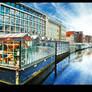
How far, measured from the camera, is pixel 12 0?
1906 mm

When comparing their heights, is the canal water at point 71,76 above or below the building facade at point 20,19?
below

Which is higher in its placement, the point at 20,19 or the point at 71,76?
the point at 20,19

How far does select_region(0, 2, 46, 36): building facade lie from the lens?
19.7 feet

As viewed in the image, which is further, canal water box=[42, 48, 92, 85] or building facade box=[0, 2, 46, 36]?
building facade box=[0, 2, 46, 36]

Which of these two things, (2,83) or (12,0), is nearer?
(12,0)

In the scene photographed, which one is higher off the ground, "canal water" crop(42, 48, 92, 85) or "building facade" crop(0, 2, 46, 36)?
"building facade" crop(0, 2, 46, 36)

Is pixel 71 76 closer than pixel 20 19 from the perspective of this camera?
Yes

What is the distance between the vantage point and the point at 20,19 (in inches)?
234

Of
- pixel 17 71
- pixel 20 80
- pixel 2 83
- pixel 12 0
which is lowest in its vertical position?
pixel 2 83

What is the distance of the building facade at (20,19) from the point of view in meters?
6.00

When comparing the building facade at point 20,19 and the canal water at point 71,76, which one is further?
Result: the building facade at point 20,19
